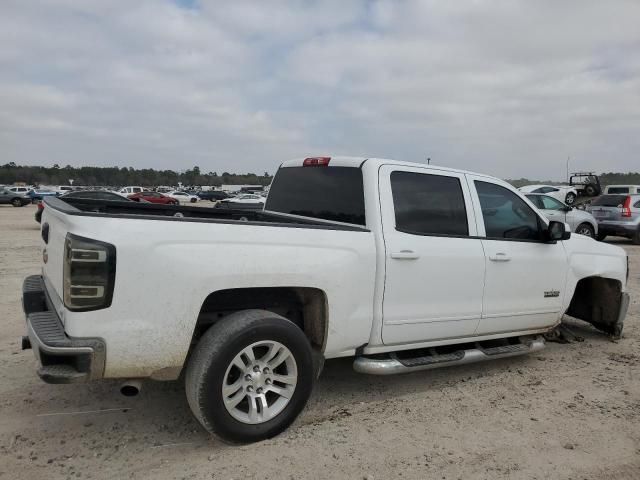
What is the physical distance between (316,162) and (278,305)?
1.47 metres

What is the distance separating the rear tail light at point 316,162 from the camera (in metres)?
4.42

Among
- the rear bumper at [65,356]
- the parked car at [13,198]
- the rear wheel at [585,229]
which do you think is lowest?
the parked car at [13,198]

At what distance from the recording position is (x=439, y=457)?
10.5 ft

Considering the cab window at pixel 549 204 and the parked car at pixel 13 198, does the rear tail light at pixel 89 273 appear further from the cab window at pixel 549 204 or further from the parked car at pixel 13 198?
the parked car at pixel 13 198

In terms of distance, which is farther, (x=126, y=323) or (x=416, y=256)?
(x=416, y=256)

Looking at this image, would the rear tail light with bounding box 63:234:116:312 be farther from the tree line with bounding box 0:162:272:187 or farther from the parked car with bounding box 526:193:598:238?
the tree line with bounding box 0:162:272:187

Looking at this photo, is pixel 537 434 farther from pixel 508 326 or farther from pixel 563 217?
pixel 563 217

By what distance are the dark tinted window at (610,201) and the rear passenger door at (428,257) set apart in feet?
47.9

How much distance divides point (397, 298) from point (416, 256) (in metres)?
0.35

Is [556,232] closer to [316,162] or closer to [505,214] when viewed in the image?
[505,214]

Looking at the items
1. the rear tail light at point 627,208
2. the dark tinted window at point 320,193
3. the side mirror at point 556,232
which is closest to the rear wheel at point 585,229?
the rear tail light at point 627,208

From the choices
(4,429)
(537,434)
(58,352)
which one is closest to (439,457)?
(537,434)

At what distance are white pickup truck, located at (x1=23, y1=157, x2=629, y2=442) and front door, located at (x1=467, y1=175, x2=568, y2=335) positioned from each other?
1 cm

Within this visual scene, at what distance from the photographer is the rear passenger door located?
12.6 ft
